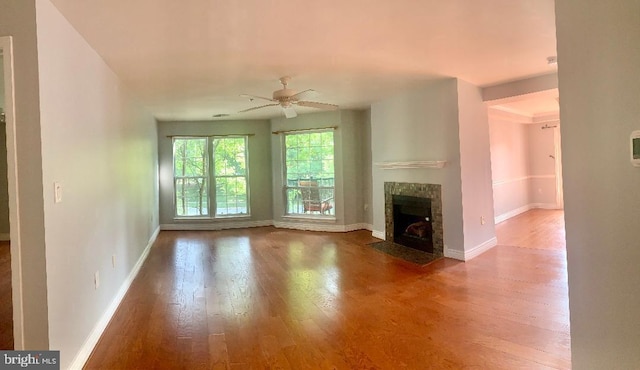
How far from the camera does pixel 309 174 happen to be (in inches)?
285

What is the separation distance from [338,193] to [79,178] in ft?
16.1

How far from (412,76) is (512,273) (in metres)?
2.48

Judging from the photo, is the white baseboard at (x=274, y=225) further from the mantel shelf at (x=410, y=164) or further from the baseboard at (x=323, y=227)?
the mantel shelf at (x=410, y=164)

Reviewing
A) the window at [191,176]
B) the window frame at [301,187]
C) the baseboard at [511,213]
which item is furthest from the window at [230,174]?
the baseboard at [511,213]

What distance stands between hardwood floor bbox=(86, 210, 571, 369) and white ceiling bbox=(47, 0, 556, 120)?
2.22 metres

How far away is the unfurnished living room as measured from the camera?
1380 mm

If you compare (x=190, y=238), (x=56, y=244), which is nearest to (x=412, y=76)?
(x=56, y=244)

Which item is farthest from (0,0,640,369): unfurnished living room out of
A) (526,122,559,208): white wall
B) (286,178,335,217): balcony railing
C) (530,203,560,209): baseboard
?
(530,203,560,209): baseboard

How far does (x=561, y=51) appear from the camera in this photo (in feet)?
4.76

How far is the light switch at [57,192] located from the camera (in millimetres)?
1982

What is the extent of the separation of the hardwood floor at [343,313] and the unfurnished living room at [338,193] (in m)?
0.02

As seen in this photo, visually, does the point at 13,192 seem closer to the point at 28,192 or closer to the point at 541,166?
the point at 28,192

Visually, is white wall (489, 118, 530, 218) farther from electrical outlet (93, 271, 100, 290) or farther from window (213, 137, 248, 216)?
electrical outlet (93, 271, 100, 290)

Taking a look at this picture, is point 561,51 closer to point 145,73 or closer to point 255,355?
point 255,355
